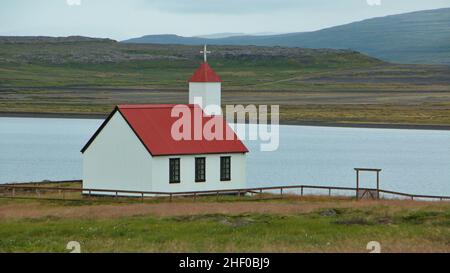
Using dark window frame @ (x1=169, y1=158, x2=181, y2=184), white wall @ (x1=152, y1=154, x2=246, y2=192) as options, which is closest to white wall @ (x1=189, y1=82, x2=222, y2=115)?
white wall @ (x1=152, y1=154, x2=246, y2=192)

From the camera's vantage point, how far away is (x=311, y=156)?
88.0 meters

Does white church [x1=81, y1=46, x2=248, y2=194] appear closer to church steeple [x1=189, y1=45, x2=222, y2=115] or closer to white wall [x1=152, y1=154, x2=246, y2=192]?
white wall [x1=152, y1=154, x2=246, y2=192]

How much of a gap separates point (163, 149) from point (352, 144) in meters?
53.8

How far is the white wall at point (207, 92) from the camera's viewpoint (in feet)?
180

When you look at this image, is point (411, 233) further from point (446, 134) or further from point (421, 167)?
point (446, 134)

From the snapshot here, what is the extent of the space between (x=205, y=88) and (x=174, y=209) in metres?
15.9

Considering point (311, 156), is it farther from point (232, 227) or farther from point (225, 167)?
point (232, 227)

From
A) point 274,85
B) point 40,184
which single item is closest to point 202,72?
point 40,184

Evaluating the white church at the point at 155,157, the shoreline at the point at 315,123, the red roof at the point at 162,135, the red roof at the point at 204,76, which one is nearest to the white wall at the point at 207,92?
the red roof at the point at 204,76

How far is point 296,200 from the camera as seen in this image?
46.2m

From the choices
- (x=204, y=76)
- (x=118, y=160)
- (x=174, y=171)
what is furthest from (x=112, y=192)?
(x=204, y=76)

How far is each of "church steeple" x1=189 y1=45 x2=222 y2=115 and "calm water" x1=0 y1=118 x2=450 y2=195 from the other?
11.5 meters

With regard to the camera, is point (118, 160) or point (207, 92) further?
point (207, 92)

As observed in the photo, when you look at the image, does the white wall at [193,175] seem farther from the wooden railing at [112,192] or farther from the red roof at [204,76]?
the red roof at [204,76]
